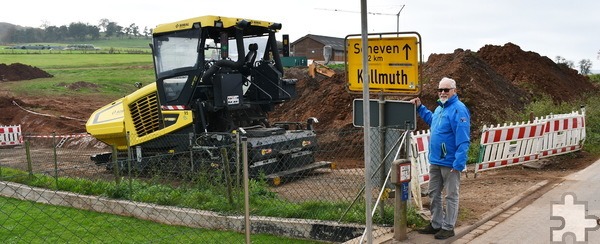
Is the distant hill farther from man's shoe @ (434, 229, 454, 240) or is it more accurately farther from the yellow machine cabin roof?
man's shoe @ (434, 229, 454, 240)

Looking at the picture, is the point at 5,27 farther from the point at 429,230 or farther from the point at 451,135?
the point at 451,135

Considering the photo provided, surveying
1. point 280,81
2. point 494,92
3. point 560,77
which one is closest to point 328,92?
point 494,92

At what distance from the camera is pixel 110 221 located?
28.5 ft

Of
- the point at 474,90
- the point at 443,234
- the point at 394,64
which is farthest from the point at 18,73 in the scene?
the point at 443,234

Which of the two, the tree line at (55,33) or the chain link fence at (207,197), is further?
the tree line at (55,33)

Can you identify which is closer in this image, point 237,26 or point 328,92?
point 237,26

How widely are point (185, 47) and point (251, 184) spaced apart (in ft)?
11.7

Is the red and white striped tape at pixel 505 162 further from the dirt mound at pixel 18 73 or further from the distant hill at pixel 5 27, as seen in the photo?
the distant hill at pixel 5 27

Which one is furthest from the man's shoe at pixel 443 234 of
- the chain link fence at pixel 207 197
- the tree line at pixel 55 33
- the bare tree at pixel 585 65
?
the tree line at pixel 55 33

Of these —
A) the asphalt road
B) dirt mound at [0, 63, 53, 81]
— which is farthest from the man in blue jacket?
dirt mound at [0, 63, 53, 81]

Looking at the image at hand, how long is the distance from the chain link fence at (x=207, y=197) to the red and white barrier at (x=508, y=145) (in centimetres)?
288

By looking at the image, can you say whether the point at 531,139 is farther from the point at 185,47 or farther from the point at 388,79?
the point at 185,47

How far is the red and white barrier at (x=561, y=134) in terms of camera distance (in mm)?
12875

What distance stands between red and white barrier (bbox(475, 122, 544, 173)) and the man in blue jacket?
4763 mm
